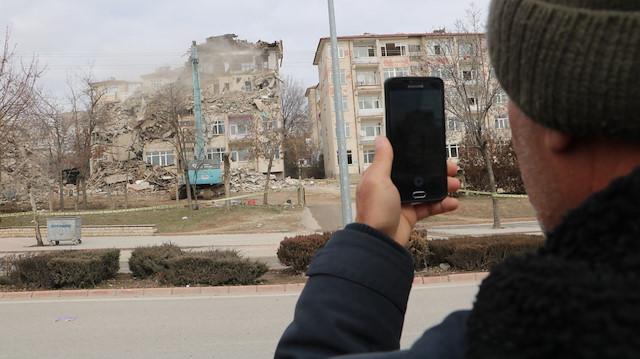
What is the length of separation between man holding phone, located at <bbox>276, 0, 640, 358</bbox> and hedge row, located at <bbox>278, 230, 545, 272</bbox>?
8855 millimetres

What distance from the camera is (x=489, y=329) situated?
0.62 metres

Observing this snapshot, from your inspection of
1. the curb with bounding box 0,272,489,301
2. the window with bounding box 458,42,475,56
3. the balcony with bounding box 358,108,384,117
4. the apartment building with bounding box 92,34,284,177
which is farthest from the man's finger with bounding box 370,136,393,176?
the balcony with bounding box 358,108,384,117

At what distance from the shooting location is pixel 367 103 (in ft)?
178

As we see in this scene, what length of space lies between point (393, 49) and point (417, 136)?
54.5 metres

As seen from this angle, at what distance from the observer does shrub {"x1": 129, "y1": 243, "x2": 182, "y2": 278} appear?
32.9 feet

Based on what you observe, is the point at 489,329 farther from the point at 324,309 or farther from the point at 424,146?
the point at 424,146

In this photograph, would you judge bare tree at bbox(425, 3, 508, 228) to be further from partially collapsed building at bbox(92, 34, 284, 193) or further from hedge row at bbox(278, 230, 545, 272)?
partially collapsed building at bbox(92, 34, 284, 193)

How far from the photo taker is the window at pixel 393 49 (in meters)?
53.3

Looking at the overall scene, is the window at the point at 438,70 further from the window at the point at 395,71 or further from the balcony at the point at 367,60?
the balcony at the point at 367,60

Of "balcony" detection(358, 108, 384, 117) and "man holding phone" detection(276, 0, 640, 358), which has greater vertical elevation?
"balcony" detection(358, 108, 384, 117)

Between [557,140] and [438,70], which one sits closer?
[557,140]

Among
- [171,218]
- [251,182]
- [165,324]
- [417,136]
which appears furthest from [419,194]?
[251,182]

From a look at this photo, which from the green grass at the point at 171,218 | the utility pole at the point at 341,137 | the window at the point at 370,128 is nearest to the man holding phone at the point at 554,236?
the utility pole at the point at 341,137

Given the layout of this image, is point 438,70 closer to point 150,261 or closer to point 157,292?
point 150,261
